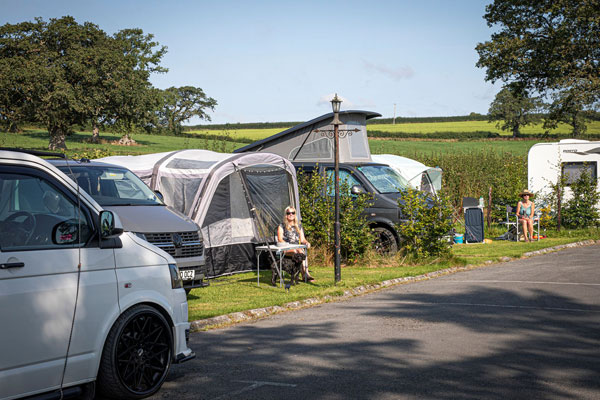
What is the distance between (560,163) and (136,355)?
68.4ft

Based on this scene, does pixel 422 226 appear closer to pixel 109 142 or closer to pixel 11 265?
pixel 11 265

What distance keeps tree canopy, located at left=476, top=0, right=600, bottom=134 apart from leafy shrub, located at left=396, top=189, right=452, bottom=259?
61.7ft

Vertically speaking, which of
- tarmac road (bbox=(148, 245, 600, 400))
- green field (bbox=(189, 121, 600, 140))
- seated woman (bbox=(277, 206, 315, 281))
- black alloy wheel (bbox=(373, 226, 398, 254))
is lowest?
tarmac road (bbox=(148, 245, 600, 400))

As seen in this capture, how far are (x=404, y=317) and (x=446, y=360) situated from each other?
257cm

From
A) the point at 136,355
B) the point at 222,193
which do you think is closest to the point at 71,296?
the point at 136,355

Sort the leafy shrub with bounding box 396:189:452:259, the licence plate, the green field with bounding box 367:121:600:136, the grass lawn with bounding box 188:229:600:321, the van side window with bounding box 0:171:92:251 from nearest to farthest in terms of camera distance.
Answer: the van side window with bounding box 0:171:92:251 < the grass lawn with bounding box 188:229:600:321 < the licence plate < the leafy shrub with bounding box 396:189:452:259 < the green field with bounding box 367:121:600:136

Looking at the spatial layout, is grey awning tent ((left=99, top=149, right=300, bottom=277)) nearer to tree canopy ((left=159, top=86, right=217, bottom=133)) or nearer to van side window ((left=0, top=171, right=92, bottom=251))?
van side window ((left=0, top=171, right=92, bottom=251))

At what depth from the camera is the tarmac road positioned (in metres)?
5.66

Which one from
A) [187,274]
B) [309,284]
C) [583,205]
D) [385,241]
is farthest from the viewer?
[583,205]

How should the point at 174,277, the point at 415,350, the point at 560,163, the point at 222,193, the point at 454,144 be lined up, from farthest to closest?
the point at 454,144 → the point at 560,163 → the point at 222,193 → the point at 415,350 → the point at 174,277

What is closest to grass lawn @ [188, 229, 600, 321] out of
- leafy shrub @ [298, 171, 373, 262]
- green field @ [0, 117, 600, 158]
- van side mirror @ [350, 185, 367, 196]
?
leafy shrub @ [298, 171, 373, 262]

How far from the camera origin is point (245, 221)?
558 inches

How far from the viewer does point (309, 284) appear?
1270 centimetres

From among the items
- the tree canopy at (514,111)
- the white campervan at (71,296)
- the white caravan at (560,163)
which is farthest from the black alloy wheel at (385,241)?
the tree canopy at (514,111)
